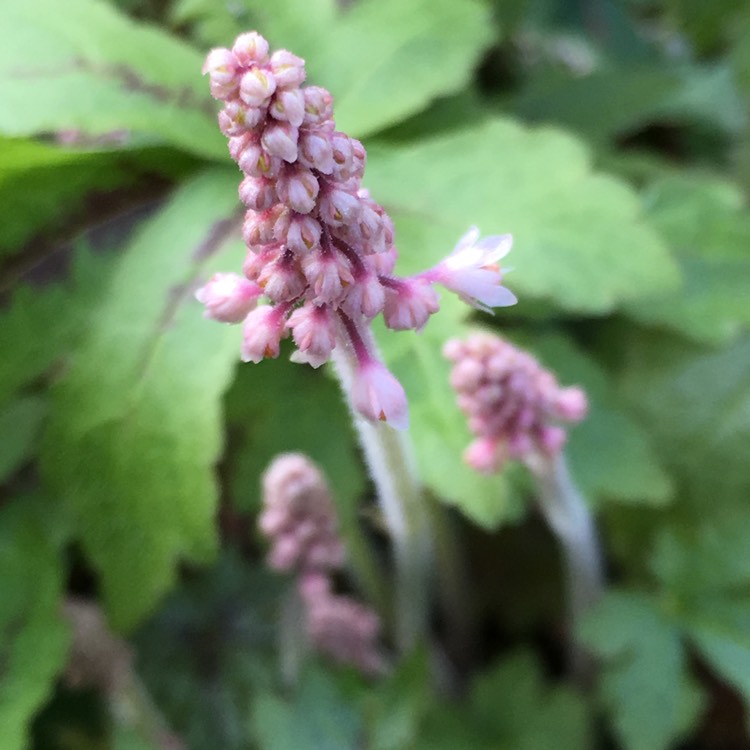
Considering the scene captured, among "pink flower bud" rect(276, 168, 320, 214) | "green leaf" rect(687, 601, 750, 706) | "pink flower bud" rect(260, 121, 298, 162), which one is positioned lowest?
"green leaf" rect(687, 601, 750, 706)

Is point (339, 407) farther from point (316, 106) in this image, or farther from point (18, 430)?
point (316, 106)

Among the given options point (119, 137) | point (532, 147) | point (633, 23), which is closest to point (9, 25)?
point (119, 137)

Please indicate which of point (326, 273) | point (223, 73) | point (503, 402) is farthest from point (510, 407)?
point (223, 73)

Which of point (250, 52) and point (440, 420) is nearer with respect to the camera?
point (250, 52)

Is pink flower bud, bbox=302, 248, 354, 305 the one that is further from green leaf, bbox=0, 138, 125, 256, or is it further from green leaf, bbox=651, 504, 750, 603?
green leaf, bbox=651, 504, 750, 603

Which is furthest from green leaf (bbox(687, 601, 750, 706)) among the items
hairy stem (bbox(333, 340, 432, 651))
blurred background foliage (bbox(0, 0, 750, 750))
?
hairy stem (bbox(333, 340, 432, 651))

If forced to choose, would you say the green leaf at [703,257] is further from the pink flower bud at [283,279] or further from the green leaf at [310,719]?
the pink flower bud at [283,279]
